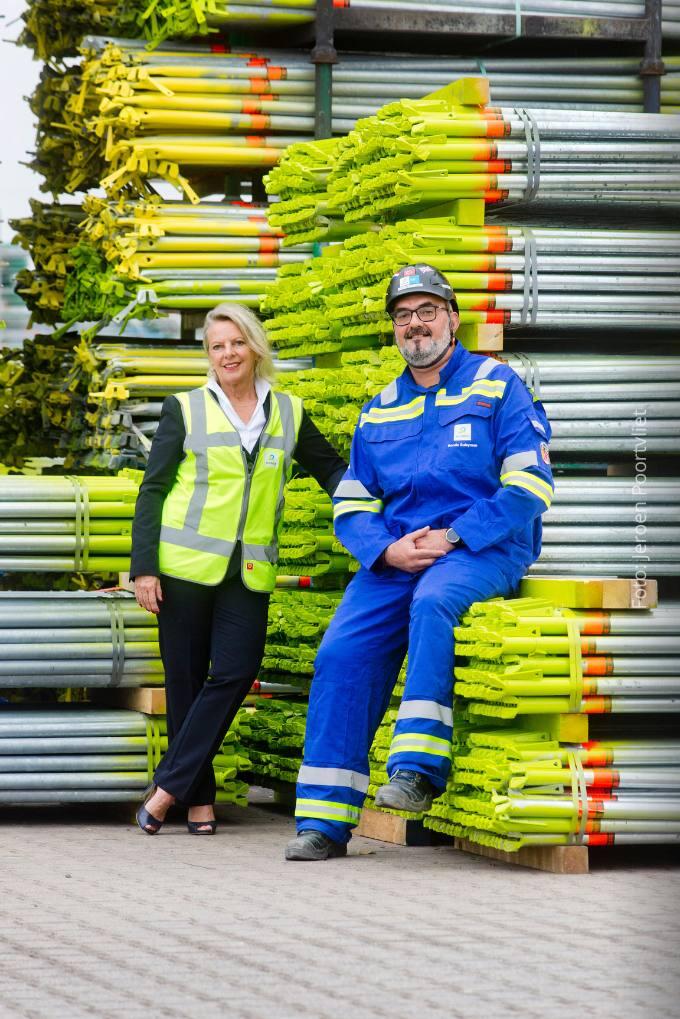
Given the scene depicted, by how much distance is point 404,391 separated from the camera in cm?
788

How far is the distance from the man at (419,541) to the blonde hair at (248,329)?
2.72 ft

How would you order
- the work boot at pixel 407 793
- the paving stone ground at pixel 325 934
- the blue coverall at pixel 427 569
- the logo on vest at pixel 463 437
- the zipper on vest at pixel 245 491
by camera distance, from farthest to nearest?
the zipper on vest at pixel 245 491 < the logo on vest at pixel 463 437 < the blue coverall at pixel 427 569 < the work boot at pixel 407 793 < the paving stone ground at pixel 325 934

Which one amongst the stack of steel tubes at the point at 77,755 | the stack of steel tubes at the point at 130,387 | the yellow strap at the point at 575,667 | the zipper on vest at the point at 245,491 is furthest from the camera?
the stack of steel tubes at the point at 130,387

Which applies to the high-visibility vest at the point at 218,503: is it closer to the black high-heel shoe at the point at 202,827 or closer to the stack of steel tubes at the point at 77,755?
the stack of steel tubes at the point at 77,755

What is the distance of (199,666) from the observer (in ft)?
27.9

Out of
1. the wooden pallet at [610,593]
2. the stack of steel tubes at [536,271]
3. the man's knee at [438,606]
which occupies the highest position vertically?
the stack of steel tubes at [536,271]

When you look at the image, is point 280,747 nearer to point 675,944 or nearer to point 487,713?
point 487,713

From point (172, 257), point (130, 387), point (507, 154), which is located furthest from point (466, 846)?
point (172, 257)

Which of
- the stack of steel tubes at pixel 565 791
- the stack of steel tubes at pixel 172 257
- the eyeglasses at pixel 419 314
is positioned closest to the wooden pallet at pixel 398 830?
the stack of steel tubes at pixel 565 791

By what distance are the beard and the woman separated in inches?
38.9

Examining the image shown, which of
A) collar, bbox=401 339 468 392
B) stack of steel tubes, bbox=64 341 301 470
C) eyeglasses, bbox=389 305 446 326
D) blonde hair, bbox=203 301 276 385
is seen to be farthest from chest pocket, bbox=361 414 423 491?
stack of steel tubes, bbox=64 341 301 470

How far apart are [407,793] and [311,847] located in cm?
52

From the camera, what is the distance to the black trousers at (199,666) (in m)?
8.32

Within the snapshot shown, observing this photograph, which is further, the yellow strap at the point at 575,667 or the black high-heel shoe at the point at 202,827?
the black high-heel shoe at the point at 202,827
